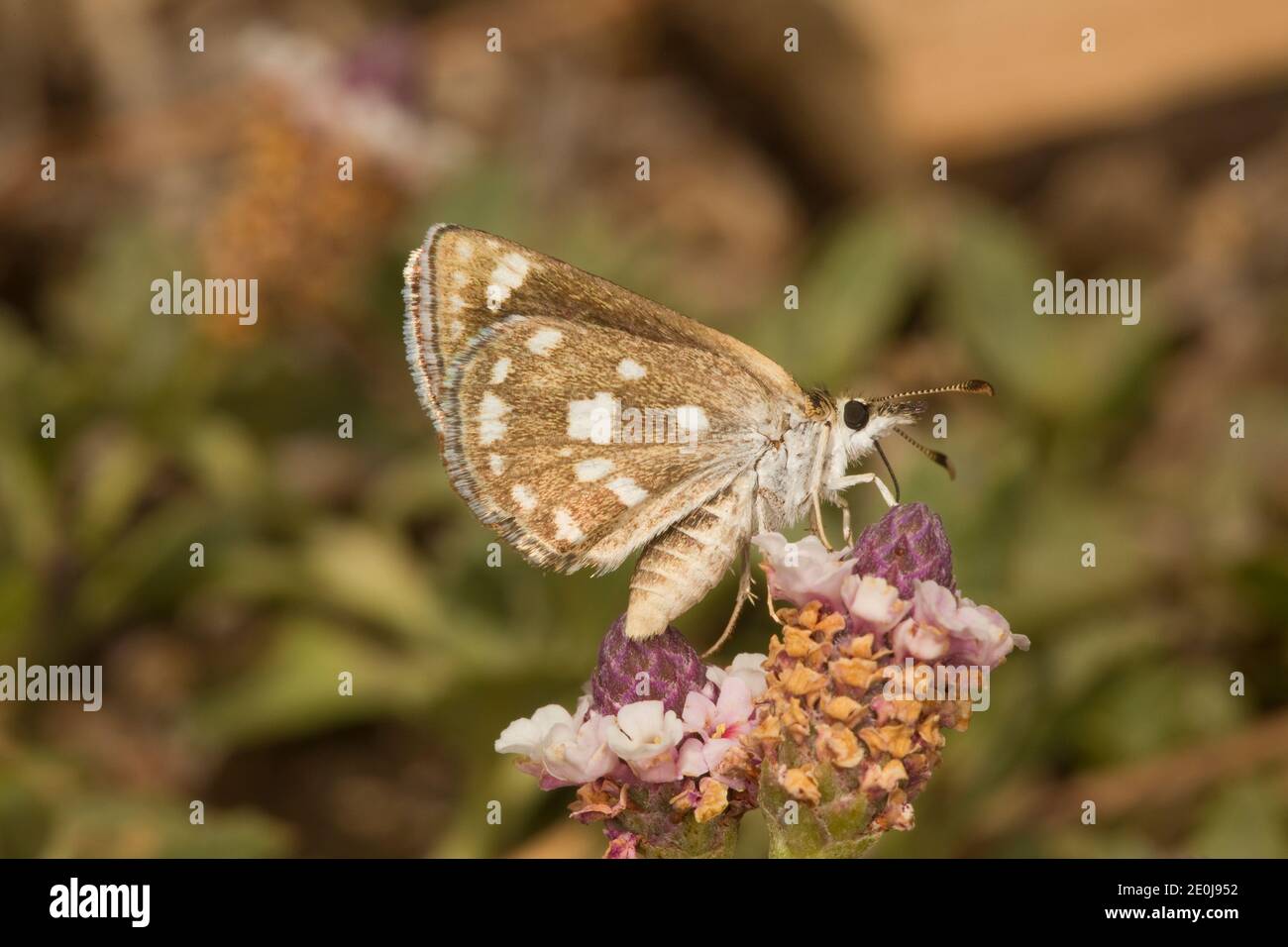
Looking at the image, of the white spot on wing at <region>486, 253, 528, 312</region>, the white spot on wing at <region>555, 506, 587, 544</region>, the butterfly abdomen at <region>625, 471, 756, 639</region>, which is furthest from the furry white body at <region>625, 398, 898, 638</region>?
the white spot on wing at <region>486, 253, 528, 312</region>

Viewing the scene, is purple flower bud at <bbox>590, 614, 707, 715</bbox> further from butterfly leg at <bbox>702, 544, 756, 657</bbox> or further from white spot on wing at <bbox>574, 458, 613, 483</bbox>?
white spot on wing at <bbox>574, 458, 613, 483</bbox>

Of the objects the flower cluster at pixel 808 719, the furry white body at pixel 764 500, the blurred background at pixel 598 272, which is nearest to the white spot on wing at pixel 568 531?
the furry white body at pixel 764 500

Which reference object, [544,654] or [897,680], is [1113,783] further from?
[897,680]

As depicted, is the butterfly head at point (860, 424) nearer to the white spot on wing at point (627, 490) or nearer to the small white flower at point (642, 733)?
the white spot on wing at point (627, 490)

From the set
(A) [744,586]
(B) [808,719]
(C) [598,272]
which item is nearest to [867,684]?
(B) [808,719]

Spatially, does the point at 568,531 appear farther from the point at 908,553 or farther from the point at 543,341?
the point at 908,553
